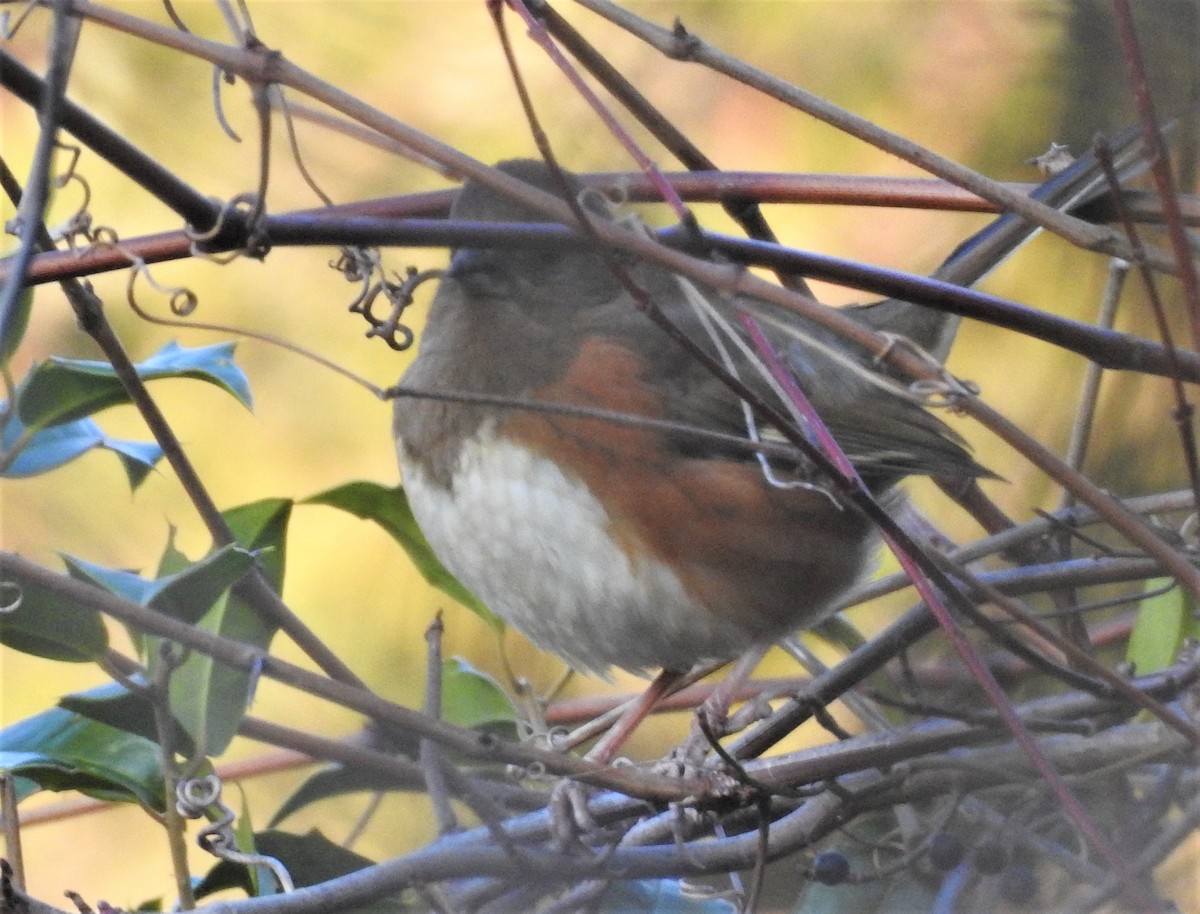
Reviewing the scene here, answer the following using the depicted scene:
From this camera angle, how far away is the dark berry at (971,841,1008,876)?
40.0 inches

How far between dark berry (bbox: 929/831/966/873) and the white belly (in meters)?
0.42

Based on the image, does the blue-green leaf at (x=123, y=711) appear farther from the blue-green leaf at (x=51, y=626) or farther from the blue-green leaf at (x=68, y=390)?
the blue-green leaf at (x=68, y=390)

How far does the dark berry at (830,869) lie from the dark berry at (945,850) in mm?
74

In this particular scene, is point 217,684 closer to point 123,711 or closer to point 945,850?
point 123,711

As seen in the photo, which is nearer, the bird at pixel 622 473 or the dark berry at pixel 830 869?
the dark berry at pixel 830 869

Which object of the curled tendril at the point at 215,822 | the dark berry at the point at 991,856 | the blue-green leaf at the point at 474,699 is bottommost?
the dark berry at the point at 991,856

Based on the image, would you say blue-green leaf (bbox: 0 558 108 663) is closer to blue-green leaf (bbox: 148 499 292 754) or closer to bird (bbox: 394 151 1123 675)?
blue-green leaf (bbox: 148 499 292 754)

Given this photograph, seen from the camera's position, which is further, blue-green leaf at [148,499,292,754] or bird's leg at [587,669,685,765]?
bird's leg at [587,669,685,765]

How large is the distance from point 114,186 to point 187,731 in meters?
1.03

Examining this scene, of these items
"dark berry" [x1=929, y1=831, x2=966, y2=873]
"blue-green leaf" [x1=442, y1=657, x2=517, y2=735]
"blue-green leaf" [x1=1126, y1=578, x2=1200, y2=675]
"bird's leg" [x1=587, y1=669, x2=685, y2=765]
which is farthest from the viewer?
"bird's leg" [x1=587, y1=669, x2=685, y2=765]

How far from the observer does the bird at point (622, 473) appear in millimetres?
1364

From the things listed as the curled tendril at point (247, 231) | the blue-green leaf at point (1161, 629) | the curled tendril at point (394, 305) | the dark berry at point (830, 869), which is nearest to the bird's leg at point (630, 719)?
the dark berry at point (830, 869)

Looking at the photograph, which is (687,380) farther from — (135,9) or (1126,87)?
(135,9)

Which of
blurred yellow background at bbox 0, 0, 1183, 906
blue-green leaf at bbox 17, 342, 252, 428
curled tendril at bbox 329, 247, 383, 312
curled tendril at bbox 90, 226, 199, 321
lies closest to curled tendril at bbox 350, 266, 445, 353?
curled tendril at bbox 329, 247, 383, 312
